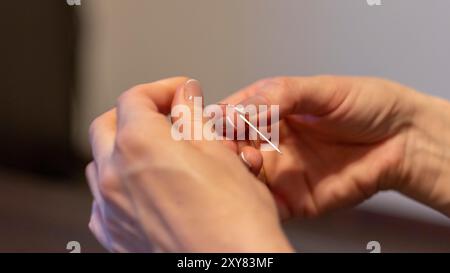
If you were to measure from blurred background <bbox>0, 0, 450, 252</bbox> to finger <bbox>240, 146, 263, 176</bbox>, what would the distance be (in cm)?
38

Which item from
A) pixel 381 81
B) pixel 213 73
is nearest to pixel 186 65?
pixel 213 73

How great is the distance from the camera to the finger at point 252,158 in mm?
519

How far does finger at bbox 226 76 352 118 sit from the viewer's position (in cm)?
Result: 51

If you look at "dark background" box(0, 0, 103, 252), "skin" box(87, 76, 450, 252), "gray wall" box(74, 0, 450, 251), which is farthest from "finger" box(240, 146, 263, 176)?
"dark background" box(0, 0, 103, 252)

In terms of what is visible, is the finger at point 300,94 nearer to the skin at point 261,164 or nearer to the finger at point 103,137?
the skin at point 261,164

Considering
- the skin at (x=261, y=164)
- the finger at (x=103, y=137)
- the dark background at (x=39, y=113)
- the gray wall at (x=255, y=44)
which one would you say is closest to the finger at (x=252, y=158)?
the skin at (x=261, y=164)

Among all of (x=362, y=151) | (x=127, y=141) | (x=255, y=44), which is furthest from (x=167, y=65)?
(x=127, y=141)

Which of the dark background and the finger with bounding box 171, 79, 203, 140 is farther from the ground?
the dark background

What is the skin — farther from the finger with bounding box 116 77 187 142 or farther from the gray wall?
the gray wall

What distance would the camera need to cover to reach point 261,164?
0.54m

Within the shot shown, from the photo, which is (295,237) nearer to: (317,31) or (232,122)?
(317,31)

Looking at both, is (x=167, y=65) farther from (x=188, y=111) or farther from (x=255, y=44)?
(x=188, y=111)

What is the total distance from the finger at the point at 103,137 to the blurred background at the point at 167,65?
436 mm

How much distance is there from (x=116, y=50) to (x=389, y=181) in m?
0.65
